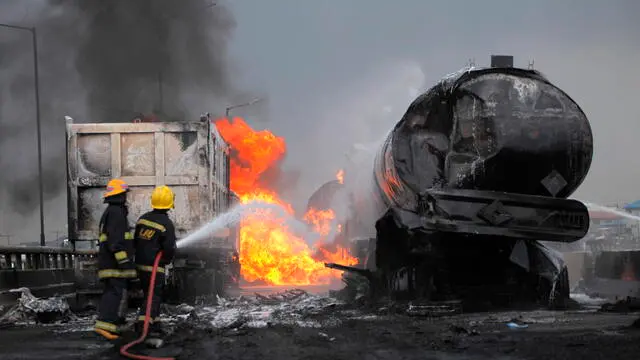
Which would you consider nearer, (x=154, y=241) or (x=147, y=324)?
(x=147, y=324)

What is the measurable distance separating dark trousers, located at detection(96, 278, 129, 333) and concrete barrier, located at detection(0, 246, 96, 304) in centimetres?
277

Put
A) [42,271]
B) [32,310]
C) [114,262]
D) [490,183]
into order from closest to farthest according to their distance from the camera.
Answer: [114,262] → [490,183] → [32,310] → [42,271]

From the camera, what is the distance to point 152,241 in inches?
274

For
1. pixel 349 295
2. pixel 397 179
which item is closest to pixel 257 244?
pixel 349 295

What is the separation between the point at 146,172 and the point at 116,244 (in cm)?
491

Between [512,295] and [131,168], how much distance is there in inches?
252

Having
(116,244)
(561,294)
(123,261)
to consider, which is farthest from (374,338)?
(561,294)

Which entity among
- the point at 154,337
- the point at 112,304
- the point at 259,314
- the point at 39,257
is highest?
the point at 39,257

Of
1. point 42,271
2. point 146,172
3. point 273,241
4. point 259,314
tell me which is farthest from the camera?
point 273,241

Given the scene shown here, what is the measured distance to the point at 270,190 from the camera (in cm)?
2208

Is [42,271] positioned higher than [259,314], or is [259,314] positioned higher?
[42,271]

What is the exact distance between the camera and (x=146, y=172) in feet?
37.8

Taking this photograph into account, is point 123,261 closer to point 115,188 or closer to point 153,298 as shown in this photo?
point 153,298

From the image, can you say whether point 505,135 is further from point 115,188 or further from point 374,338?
point 115,188
